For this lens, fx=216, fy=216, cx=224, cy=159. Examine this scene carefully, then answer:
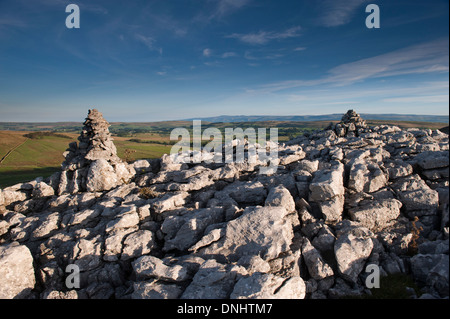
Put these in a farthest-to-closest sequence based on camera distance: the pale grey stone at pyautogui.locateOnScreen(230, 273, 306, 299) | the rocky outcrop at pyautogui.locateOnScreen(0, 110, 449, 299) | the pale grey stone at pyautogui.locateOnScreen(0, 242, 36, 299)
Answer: the pale grey stone at pyautogui.locateOnScreen(0, 242, 36, 299) → the rocky outcrop at pyautogui.locateOnScreen(0, 110, 449, 299) → the pale grey stone at pyautogui.locateOnScreen(230, 273, 306, 299)

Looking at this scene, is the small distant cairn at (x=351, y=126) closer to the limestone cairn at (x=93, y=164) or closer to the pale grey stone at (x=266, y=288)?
the pale grey stone at (x=266, y=288)

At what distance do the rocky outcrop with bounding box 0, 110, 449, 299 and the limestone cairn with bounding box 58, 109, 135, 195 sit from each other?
0.16 metres

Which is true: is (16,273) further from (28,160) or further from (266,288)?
(28,160)

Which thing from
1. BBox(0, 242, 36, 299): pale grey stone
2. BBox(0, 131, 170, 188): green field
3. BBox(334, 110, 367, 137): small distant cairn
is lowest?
BBox(0, 242, 36, 299): pale grey stone

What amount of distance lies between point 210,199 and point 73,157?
64.4ft

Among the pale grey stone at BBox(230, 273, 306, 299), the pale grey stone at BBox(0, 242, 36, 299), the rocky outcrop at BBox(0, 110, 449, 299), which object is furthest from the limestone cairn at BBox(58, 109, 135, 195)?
the pale grey stone at BBox(230, 273, 306, 299)

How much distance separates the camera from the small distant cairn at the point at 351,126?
146 ft

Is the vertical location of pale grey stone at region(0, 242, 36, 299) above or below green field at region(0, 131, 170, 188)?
below

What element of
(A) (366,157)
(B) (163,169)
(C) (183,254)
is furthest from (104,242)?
(A) (366,157)

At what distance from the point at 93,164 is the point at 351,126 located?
4663cm

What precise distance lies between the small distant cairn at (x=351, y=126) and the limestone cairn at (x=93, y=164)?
40.8 m

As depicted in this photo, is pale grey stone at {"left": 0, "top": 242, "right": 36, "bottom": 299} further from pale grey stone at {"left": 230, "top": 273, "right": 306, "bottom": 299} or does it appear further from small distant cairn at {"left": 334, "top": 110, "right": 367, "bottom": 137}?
small distant cairn at {"left": 334, "top": 110, "right": 367, "bottom": 137}

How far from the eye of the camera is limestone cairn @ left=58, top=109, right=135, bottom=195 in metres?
23.2

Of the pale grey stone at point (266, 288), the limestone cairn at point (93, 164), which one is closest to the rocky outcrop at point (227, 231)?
the pale grey stone at point (266, 288)
